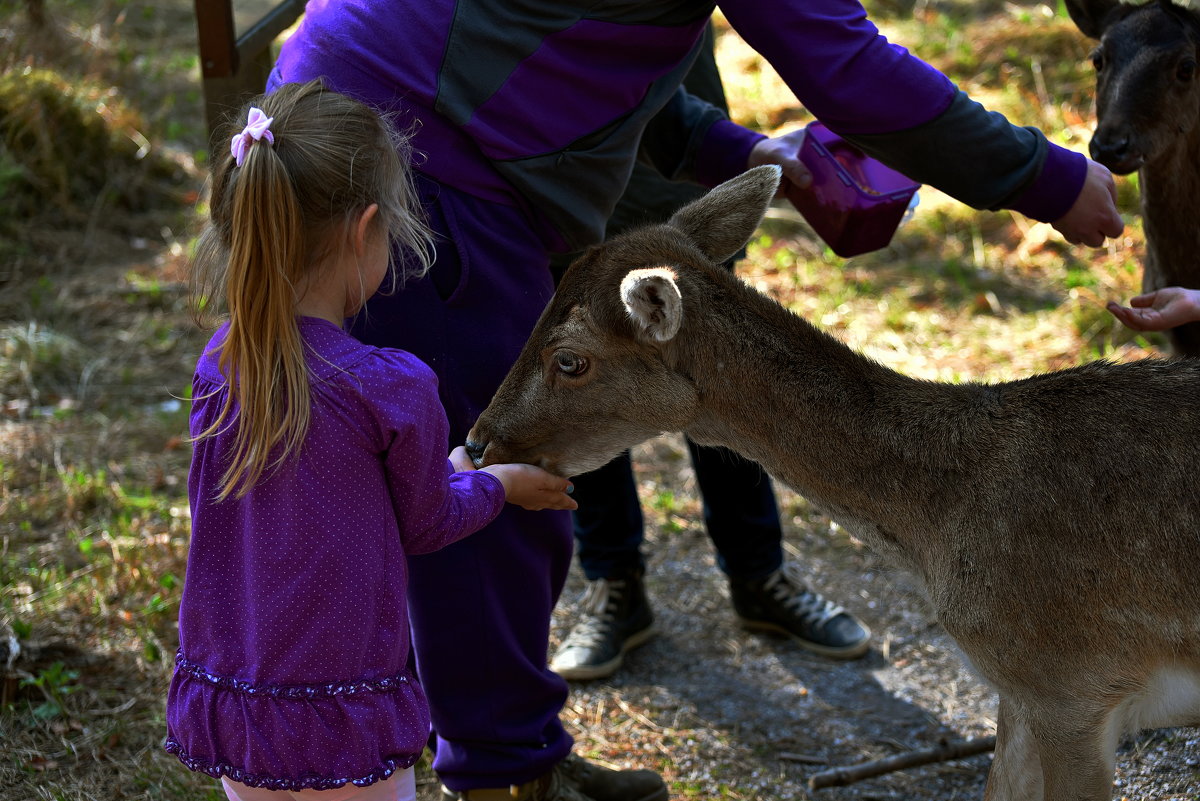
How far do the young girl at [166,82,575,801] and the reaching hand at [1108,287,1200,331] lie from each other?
8.11 feet

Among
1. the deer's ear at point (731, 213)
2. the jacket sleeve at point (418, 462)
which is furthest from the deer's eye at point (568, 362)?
the jacket sleeve at point (418, 462)

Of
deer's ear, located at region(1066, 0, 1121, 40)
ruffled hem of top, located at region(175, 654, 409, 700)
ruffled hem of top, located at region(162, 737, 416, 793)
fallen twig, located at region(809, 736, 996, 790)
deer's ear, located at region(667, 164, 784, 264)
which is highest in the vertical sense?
deer's ear, located at region(1066, 0, 1121, 40)

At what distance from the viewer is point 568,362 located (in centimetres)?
377

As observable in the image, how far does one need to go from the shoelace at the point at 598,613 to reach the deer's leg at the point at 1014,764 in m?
2.14

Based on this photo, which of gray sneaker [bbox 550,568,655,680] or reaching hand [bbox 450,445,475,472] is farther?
gray sneaker [bbox 550,568,655,680]

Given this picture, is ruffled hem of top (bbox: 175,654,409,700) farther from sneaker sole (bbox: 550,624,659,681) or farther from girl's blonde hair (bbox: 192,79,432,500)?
sneaker sole (bbox: 550,624,659,681)

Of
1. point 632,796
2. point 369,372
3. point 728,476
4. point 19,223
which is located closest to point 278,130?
point 369,372

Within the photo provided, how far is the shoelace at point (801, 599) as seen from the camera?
554 cm

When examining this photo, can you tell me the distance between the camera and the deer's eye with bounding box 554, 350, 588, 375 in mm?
3762

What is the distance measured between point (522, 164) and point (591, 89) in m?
0.33

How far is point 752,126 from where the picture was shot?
11109 mm

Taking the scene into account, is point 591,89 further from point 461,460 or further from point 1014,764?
point 1014,764

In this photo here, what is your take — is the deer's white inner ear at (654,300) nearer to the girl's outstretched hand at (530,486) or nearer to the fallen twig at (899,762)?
the girl's outstretched hand at (530,486)

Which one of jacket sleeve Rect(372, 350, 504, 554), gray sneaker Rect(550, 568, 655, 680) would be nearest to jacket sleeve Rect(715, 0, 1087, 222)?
jacket sleeve Rect(372, 350, 504, 554)
